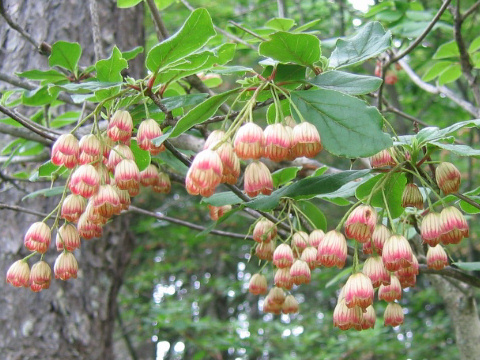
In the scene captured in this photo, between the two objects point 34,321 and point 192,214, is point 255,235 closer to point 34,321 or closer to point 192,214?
point 34,321

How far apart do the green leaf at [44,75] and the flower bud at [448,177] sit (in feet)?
4.49

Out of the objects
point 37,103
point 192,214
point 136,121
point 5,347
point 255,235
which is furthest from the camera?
point 192,214

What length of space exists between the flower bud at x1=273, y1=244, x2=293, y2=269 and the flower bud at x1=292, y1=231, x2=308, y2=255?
0.18 feet

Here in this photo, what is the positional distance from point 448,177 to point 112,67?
1.04 meters

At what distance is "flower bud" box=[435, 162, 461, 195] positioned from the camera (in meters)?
1.57

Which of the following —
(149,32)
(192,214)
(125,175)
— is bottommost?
(192,214)

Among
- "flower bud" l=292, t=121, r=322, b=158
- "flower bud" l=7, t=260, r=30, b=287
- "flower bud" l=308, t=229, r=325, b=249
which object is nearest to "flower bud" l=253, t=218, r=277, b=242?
"flower bud" l=308, t=229, r=325, b=249

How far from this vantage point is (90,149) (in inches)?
61.4

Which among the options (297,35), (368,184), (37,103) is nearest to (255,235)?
(368,184)

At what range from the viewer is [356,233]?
1524mm

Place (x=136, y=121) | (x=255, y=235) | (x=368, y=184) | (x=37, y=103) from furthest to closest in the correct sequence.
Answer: (x=37, y=103) < (x=255, y=235) < (x=136, y=121) < (x=368, y=184)

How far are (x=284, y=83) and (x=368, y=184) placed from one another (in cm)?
42

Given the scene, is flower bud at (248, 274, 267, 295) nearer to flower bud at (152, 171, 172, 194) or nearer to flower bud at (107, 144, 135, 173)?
flower bud at (152, 171, 172, 194)

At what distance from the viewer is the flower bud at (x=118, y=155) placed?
1.61 meters
